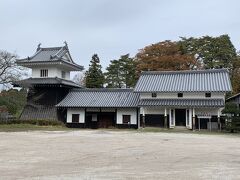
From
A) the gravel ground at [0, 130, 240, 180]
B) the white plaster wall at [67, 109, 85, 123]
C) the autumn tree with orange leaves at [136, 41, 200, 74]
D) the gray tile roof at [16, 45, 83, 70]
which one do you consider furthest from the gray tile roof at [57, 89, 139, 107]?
the gravel ground at [0, 130, 240, 180]

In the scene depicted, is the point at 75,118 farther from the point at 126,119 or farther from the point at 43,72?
the point at 43,72

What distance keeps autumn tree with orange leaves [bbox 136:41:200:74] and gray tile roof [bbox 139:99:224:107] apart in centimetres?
1027

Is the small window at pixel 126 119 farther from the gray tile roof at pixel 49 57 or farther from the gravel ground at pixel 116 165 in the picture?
the gravel ground at pixel 116 165

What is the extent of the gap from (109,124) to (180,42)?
17501mm

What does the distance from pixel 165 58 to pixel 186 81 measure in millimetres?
8995

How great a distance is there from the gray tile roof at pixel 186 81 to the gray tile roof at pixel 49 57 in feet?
29.3

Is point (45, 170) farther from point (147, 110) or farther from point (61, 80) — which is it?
point (61, 80)

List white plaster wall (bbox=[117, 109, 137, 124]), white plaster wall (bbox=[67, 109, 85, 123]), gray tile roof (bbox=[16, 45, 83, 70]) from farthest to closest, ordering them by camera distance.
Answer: gray tile roof (bbox=[16, 45, 83, 70]), white plaster wall (bbox=[67, 109, 85, 123]), white plaster wall (bbox=[117, 109, 137, 124])

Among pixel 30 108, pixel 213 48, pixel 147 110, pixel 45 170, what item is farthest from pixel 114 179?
pixel 213 48

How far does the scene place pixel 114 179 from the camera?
7.94 metres

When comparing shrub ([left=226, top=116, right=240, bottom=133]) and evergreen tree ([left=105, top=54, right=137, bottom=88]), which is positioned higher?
evergreen tree ([left=105, top=54, right=137, bottom=88])

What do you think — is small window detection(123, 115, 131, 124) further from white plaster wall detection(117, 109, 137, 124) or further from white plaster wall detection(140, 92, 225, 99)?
white plaster wall detection(140, 92, 225, 99)

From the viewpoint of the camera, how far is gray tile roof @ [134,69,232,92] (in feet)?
103

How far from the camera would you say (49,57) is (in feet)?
122
